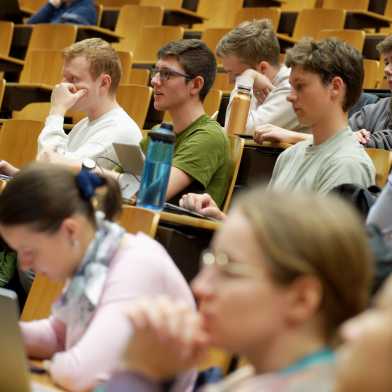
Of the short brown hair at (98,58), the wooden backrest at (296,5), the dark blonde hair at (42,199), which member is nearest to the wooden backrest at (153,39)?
the wooden backrest at (296,5)

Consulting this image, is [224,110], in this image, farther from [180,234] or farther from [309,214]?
[309,214]

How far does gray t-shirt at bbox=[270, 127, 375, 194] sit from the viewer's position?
8.66 feet

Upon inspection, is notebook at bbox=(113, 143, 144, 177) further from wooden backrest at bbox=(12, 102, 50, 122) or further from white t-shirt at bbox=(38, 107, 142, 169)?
wooden backrest at bbox=(12, 102, 50, 122)

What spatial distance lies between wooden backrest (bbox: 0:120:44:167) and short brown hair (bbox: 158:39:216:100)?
0.77 metres

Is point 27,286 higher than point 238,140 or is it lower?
lower

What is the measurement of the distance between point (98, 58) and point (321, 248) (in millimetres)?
2623

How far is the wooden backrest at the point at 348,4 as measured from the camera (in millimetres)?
6152

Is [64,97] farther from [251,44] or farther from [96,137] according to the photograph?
[251,44]

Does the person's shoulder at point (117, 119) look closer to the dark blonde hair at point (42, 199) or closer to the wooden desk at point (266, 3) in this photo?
the dark blonde hair at point (42, 199)

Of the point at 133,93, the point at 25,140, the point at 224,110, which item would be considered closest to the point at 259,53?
the point at 224,110

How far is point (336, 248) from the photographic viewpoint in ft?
3.69

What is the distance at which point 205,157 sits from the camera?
3.17m

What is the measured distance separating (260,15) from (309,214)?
515 cm

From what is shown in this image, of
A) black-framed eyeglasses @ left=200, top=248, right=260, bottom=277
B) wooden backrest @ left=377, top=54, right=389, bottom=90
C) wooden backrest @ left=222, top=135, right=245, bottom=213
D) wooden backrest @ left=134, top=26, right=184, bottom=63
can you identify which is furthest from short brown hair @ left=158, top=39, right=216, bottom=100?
wooden backrest @ left=134, top=26, right=184, bottom=63
